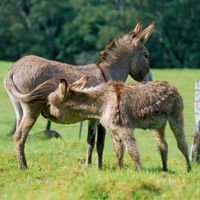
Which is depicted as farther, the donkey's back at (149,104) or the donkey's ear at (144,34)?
the donkey's ear at (144,34)

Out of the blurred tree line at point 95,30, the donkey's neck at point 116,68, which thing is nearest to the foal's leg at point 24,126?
the donkey's neck at point 116,68

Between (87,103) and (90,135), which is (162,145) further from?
(87,103)

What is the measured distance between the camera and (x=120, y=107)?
10.1m

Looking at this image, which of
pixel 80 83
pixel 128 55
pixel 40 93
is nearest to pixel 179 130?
pixel 80 83

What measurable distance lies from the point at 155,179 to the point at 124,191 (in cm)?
54

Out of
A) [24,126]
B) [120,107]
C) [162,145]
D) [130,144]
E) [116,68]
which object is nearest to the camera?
[130,144]

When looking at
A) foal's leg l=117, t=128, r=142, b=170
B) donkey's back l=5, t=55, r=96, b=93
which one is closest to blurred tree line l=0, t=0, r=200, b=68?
donkey's back l=5, t=55, r=96, b=93

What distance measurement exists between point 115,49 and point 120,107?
2.23 m

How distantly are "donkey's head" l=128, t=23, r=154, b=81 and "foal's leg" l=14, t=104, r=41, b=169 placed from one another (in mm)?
2421

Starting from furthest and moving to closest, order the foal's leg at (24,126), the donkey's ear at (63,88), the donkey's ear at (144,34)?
the donkey's ear at (144,34) < the foal's leg at (24,126) < the donkey's ear at (63,88)

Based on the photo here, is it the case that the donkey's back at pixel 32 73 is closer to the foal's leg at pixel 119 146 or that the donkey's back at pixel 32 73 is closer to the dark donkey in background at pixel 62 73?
the dark donkey in background at pixel 62 73

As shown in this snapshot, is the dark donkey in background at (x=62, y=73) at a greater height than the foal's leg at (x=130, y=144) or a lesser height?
greater

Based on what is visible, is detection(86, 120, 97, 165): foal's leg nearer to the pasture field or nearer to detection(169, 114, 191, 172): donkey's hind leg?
the pasture field

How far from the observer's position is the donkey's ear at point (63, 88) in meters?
9.87
